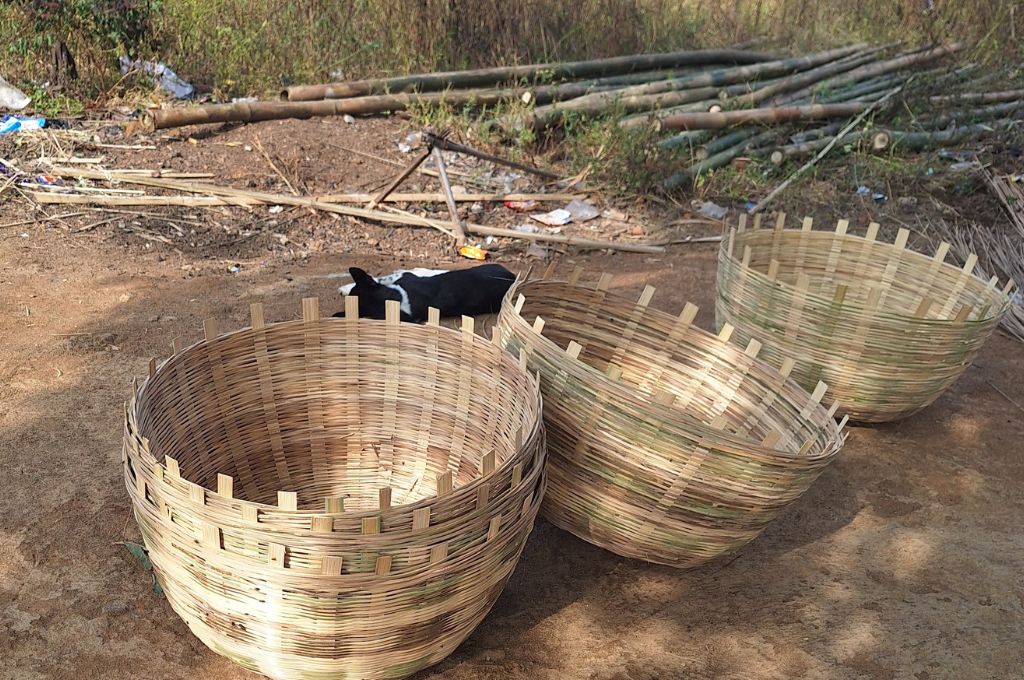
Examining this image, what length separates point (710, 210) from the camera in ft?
16.8

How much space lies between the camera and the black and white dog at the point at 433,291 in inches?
Answer: 135

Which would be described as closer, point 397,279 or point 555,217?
point 397,279

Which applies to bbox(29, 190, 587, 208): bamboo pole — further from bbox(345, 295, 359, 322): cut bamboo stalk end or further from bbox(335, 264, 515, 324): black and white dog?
bbox(345, 295, 359, 322): cut bamboo stalk end

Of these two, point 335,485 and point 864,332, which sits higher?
point 864,332

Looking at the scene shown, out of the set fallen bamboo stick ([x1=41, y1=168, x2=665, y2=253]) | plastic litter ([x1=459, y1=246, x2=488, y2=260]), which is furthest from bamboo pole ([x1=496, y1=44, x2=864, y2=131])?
plastic litter ([x1=459, y1=246, x2=488, y2=260])

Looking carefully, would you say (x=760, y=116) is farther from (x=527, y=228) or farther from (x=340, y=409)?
(x=340, y=409)

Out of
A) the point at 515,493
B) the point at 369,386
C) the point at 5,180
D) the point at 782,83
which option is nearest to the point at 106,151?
the point at 5,180

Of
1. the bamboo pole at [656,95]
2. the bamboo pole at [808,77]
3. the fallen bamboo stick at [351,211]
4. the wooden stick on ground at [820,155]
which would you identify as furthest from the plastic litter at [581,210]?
the bamboo pole at [808,77]

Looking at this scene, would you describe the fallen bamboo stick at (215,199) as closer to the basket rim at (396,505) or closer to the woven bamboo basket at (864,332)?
the woven bamboo basket at (864,332)

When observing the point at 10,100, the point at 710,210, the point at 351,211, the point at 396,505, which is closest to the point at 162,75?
the point at 10,100

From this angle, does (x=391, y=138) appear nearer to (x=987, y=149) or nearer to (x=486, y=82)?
(x=486, y=82)

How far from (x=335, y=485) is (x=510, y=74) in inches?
163

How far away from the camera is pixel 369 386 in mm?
2477

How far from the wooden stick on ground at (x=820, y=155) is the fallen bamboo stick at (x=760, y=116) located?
92 millimetres
